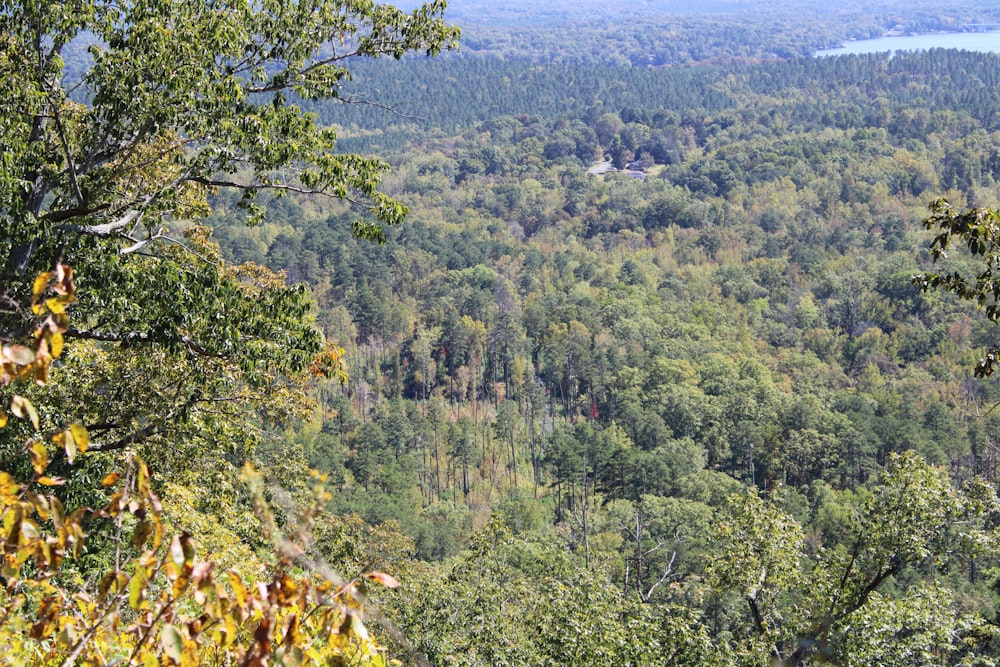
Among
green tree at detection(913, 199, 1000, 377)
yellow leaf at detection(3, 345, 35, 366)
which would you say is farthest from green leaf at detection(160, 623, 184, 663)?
green tree at detection(913, 199, 1000, 377)

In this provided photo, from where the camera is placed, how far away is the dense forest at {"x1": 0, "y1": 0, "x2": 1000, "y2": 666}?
6.26 metres

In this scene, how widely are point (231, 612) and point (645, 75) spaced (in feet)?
608

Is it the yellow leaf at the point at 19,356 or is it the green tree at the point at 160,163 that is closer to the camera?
the yellow leaf at the point at 19,356

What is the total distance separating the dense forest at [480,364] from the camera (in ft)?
20.5

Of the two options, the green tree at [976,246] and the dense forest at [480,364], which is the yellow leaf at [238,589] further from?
the green tree at [976,246]

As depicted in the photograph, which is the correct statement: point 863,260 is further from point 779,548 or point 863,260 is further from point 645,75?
point 645,75

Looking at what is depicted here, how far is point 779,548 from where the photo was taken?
39.8 feet

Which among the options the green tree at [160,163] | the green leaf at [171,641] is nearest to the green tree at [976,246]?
the green tree at [160,163]

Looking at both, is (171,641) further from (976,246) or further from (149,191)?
(149,191)

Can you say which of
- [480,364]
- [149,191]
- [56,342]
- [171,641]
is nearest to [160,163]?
[149,191]

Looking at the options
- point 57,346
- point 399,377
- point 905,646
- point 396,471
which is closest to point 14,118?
point 57,346

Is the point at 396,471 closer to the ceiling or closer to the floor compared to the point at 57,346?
closer to the floor

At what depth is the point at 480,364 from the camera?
6638 centimetres

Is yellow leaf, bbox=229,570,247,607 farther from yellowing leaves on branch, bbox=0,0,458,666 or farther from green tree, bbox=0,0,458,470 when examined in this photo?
green tree, bbox=0,0,458,470
